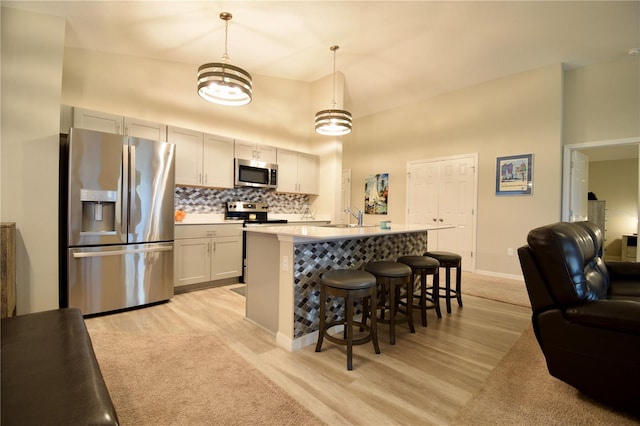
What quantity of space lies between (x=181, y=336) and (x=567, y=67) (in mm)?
6361

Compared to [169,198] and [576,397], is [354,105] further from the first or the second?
[576,397]

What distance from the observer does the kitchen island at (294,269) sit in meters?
2.31

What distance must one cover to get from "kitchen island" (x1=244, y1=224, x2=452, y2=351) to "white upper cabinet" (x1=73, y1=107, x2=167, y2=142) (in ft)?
7.53

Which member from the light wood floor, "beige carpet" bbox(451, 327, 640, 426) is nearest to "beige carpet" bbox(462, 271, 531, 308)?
the light wood floor

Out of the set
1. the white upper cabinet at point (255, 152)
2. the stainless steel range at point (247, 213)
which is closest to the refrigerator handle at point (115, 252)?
the stainless steel range at point (247, 213)

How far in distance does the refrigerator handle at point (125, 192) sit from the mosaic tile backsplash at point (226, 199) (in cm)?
129

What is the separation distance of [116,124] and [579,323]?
473 centimetres

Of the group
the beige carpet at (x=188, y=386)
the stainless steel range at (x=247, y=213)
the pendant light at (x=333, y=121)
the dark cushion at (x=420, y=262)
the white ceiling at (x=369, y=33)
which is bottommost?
the beige carpet at (x=188, y=386)

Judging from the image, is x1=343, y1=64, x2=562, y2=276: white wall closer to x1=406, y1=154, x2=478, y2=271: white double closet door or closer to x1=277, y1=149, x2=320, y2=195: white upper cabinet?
x1=406, y1=154, x2=478, y2=271: white double closet door

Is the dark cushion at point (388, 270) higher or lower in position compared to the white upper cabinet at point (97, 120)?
lower

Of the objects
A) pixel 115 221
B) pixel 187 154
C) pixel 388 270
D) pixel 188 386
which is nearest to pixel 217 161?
pixel 187 154

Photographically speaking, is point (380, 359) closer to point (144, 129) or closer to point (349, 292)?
point (349, 292)

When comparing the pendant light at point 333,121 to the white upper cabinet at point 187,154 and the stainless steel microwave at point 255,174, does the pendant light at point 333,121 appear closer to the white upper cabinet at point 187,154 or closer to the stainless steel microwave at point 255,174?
the stainless steel microwave at point 255,174

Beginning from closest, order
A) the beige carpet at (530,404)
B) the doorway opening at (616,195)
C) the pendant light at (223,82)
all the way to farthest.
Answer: the beige carpet at (530,404), the pendant light at (223,82), the doorway opening at (616,195)
